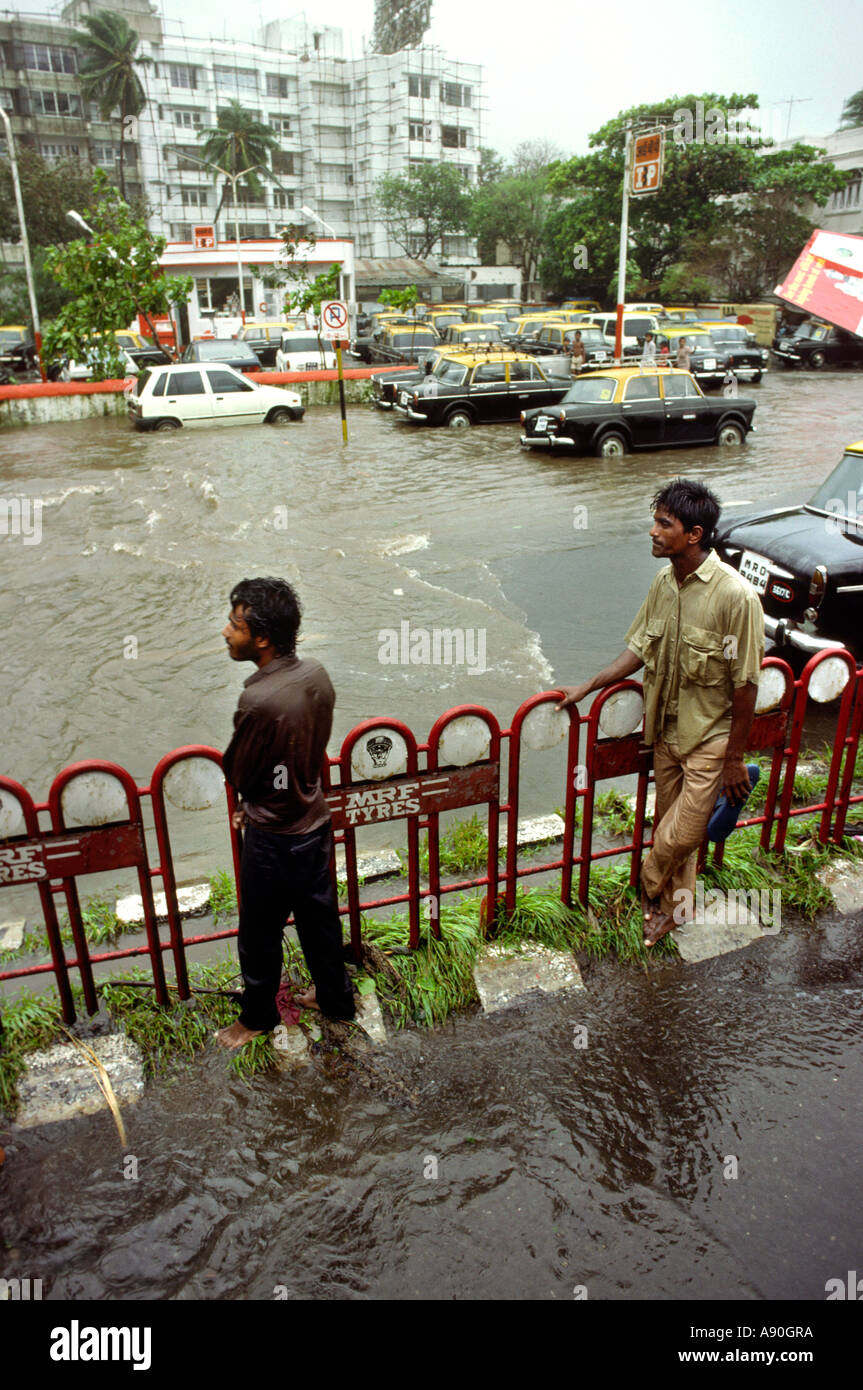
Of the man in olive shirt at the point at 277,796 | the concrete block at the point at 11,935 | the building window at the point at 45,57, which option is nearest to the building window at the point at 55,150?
the building window at the point at 45,57

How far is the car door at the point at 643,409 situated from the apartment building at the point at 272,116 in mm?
47085

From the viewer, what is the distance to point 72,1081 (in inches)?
128

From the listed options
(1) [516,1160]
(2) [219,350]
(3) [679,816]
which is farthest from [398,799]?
(2) [219,350]

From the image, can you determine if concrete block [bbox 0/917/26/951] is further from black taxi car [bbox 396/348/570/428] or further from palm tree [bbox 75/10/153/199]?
palm tree [bbox 75/10/153/199]

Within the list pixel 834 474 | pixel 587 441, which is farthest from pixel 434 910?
pixel 587 441

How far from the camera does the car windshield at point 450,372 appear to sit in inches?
783

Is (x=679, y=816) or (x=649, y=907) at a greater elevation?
(x=679, y=816)

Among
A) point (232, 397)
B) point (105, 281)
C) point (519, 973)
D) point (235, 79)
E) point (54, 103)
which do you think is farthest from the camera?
point (235, 79)

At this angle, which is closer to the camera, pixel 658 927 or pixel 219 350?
pixel 658 927

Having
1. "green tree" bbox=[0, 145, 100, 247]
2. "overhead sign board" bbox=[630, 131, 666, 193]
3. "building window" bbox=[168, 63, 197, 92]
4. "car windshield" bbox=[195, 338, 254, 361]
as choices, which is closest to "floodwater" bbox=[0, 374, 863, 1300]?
"overhead sign board" bbox=[630, 131, 666, 193]

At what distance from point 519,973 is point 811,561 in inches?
166

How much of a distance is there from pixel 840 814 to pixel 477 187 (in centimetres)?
6855

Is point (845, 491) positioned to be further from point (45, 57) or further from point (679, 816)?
point (45, 57)

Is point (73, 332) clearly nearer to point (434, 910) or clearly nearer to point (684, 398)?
point (684, 398)
